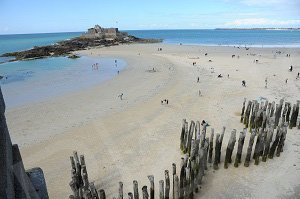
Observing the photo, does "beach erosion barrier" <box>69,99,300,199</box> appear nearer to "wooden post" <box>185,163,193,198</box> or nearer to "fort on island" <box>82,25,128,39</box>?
"wooden post" <box>185,163,193,198</box>

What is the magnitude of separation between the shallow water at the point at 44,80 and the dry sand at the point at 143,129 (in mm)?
2500

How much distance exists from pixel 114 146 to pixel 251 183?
7.12 meters

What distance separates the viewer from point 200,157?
10.8 metres

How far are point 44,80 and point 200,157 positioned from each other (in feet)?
94.7

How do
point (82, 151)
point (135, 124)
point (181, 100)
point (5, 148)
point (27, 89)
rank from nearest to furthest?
point (5, 148) < point (82, 151) < point (135, 124) < point (181, 100) < point (27, 89)

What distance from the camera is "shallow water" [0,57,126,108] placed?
27.6 meters

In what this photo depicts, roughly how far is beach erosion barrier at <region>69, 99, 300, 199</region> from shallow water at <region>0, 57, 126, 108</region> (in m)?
16.6

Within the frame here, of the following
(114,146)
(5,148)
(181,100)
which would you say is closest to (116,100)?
(181,100)

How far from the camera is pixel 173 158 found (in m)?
A: 13.7

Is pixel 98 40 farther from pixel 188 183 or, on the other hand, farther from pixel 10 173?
pixel 10 173

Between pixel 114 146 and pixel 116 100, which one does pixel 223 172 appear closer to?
pixel 114 146

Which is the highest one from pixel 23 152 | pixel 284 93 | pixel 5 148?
pixel 5 148

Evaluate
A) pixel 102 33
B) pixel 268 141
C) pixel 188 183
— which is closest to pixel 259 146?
pixel 268 141

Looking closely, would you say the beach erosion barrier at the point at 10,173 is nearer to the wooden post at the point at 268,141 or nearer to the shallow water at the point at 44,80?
the wooden post at the point at 268,141
